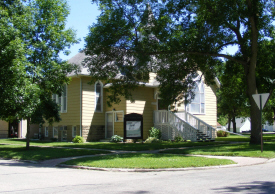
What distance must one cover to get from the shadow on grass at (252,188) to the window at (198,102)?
22003mm

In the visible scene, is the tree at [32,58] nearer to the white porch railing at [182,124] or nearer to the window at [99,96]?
the window at [99,96]

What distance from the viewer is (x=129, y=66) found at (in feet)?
62.2

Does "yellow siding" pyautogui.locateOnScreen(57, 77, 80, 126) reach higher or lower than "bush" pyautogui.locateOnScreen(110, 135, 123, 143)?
higher

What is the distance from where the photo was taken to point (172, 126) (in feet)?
87.6

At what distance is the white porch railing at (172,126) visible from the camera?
2616 cm

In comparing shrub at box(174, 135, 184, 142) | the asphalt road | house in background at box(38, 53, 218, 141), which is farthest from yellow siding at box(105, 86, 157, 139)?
the asphalt road

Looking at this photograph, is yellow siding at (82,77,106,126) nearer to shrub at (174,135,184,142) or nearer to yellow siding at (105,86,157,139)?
yellow siding at (105,86,157,139)

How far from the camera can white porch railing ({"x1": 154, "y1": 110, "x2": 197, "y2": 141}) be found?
85.8ft

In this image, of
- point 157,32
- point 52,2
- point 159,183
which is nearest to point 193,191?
point 159,183

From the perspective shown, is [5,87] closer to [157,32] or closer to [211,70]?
[157,32]

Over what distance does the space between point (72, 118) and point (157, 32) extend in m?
12.7

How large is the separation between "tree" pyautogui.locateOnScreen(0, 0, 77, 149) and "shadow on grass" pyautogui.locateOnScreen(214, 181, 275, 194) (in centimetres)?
1208

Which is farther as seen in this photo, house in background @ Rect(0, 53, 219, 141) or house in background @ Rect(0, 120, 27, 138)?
house in background @ Rect(0, 120, 27, 138)

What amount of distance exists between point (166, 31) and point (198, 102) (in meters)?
14.4
